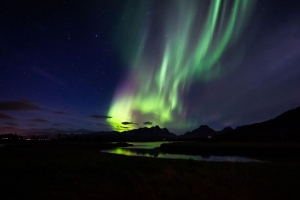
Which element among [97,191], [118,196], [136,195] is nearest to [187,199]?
[136,195]

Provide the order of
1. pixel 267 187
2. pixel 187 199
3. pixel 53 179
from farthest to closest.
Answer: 1. pixel 53 179
2. pixel 267 187
3. pixel 187 199

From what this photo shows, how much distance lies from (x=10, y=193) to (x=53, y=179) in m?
4.81

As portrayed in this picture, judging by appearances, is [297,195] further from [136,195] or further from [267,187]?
[136,195]

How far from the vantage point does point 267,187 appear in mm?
12438

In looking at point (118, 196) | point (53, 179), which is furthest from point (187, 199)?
point (53, 179)

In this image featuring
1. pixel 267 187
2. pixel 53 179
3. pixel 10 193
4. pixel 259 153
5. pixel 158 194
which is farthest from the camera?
pixel 259 153

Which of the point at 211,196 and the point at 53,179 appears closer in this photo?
the point at 211,196

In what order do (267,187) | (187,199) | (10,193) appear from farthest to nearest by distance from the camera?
(267,187) → (10,193) → (187,199)

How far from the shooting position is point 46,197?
10391 mm

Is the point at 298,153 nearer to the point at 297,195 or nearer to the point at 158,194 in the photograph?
the point at 297,195

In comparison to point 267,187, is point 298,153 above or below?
above

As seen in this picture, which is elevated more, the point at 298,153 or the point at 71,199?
the point at 298,153

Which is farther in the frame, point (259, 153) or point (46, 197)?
point (259, 153)

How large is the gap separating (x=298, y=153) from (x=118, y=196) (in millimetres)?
49900
